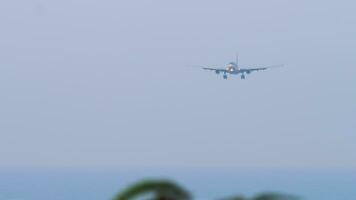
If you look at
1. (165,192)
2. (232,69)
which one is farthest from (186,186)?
(232,69)

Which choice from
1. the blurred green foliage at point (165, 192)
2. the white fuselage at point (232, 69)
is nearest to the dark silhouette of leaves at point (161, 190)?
the blurred green foliage at point (165, 192)

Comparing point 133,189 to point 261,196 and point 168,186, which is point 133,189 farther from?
point 261,196

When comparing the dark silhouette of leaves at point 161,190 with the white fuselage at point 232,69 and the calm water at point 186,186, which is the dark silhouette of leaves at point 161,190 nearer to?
the calm water at point 186,186

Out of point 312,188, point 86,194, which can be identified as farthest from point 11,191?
point 312,188

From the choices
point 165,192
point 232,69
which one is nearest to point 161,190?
point 165,192

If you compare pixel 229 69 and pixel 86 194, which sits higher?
pixel 86 194

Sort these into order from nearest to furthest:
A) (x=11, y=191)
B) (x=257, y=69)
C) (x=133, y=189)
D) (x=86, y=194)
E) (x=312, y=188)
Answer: (x=133, y=189), (x=257, y=69), (x=11, y=191), (x=86, y=194), (x=312, y=188)

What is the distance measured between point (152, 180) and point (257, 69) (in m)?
33.8

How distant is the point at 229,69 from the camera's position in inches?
1662

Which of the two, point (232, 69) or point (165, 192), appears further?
point (232, 69)

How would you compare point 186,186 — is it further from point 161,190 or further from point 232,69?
point 232,69

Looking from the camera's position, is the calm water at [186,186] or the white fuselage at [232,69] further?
the white fuselage at [232,69]

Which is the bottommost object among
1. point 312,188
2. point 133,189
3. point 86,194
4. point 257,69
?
point 133,189

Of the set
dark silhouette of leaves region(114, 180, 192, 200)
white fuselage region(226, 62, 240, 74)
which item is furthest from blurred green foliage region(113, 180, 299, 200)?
white fuselage region(226, 62, 240, 74)
